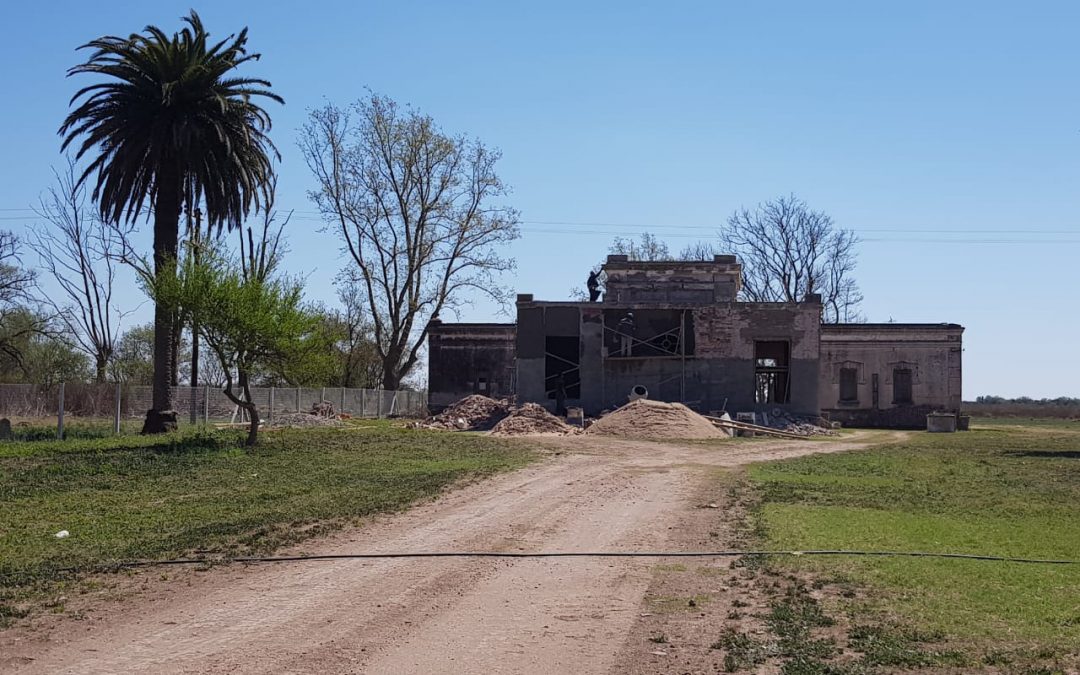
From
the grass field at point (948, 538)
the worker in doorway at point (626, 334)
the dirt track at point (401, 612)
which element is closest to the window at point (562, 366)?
the worker in doorway at point (626, 334)

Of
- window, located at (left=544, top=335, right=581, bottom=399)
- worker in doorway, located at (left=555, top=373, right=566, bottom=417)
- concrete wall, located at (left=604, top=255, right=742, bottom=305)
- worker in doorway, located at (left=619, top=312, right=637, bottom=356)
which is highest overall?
concrete wall, located at (left=604, top=255, right=742, bottom=305)

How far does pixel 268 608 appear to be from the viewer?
958cm

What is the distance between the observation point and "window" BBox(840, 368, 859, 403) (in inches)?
2514

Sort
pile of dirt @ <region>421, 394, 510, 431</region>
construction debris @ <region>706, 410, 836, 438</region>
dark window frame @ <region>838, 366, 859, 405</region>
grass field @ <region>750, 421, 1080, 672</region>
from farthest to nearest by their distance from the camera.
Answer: dark window frame @ <region>838, 366, 859, 405</region>, pile of dirt @ <region>421, 394, 510, 431</region>, construction debris @ <region>706, 410, 836, 438</region>, grass field @ <region>750, 421, 1080, 672</region>

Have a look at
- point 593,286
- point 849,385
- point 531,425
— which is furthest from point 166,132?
point 849,385

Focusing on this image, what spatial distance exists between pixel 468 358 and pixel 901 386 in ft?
90.0

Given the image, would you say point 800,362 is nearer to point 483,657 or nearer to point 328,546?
point 328,546

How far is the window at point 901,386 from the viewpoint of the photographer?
63.0 metres

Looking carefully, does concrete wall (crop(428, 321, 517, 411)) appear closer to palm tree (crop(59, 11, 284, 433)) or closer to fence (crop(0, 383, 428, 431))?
fence (crop(0, 383, 428, 431))

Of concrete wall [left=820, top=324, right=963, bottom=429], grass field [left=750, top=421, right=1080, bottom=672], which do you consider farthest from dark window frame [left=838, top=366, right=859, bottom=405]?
grass field [left=750, top=421, right=1080, bottom=672]

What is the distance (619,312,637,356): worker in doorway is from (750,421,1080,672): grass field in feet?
73.5

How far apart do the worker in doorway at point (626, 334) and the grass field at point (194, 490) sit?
19140mm

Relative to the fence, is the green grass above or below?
below

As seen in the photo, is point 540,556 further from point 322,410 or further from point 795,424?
point 795,424
